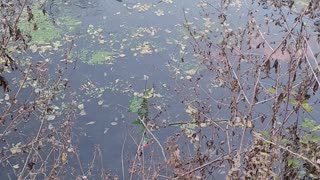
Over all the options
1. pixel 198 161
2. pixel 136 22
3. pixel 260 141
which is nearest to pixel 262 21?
pixel 136 22

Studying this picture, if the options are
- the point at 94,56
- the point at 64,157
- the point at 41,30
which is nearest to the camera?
the point at 64,157

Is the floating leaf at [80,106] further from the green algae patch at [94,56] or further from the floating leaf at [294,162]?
the floating leaf at [294,162]

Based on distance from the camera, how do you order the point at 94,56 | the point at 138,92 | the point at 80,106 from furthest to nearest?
the point at 94,56, the point at 138,92, the point at 80,106

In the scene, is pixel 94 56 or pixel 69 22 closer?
pixel 94 56

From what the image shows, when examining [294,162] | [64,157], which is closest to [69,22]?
[64,157]

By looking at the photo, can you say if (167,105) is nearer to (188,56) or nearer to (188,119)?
(188,119)

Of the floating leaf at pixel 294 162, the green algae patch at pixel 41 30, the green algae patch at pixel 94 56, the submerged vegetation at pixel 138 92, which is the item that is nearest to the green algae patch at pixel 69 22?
the submerged vegetation at pixel 138 92

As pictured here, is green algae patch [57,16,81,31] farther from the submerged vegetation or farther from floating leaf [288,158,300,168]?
floating leaf [288,158,300,168]

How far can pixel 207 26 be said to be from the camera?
6.95 m

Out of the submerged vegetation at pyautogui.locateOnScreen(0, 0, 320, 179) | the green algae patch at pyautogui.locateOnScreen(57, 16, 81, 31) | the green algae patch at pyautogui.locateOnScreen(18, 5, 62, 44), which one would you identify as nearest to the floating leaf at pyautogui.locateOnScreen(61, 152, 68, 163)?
the submerged vegetation at pyautogui.locateOnScreen(0, 0, 320, 179)

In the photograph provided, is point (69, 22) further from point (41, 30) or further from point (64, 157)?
point (64, 157)

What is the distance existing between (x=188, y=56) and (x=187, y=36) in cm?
56

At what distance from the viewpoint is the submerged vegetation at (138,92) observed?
11.0ft

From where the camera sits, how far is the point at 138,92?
5539 mm
